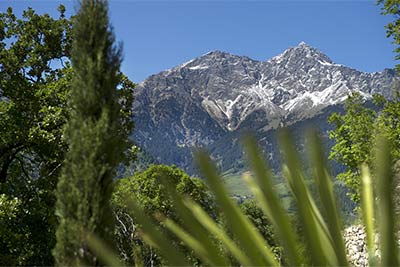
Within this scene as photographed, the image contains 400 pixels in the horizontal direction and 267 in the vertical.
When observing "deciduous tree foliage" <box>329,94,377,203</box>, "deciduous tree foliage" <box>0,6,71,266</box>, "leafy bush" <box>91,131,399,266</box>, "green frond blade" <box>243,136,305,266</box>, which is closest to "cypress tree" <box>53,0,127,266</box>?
"leafy bush" <box>91,131,399,266</box>

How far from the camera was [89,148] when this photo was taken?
353 centimetres

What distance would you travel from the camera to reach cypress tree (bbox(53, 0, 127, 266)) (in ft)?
11.3

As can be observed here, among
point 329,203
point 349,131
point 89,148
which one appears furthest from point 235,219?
point 349,131

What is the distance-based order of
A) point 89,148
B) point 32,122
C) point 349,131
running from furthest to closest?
point 349,131 → point 32,122 → point 89,148

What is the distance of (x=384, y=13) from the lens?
15992mm

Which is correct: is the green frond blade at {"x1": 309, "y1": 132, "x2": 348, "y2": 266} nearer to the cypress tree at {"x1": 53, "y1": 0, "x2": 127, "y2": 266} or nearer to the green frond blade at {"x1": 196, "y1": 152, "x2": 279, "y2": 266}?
the green frond blade at {"x1": 196, "y1": 152, "x2": 279, "y2": 266}

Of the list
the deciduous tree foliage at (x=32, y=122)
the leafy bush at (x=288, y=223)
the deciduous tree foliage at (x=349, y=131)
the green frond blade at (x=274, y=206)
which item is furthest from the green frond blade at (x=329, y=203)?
the deciduous tree foliage at (x=349, y=131)

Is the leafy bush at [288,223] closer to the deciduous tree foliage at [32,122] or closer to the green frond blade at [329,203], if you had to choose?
the green frond blade at [329,203]

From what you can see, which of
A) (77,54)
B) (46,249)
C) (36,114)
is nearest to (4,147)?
(36,114)

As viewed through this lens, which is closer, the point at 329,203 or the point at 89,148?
the point at 329,203

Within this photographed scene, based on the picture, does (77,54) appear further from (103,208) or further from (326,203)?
(326,203)

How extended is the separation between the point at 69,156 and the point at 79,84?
661 mm

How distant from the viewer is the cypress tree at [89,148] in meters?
3.45

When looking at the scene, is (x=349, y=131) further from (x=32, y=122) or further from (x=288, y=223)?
(x=288, y=223)
